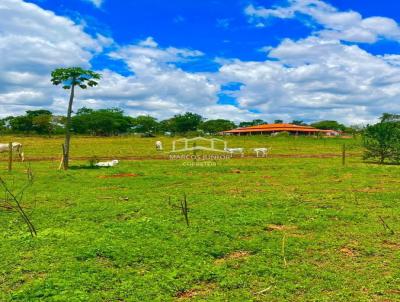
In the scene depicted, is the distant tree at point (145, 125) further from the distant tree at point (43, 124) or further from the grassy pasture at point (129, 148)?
the grassy pasture at point (129, 148)

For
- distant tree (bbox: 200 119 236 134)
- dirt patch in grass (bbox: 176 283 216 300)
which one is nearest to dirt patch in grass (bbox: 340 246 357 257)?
dirt patch in grass (bbox: 176 283 216 300)

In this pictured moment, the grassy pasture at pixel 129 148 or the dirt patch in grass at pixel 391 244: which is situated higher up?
the grassy pasture at pixel 129 148

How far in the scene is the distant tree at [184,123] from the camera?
101 metres

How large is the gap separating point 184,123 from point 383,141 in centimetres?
7500

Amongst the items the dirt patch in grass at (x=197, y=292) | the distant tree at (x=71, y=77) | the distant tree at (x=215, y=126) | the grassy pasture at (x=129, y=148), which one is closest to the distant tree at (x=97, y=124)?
the distant tree at (x=215, y=126)

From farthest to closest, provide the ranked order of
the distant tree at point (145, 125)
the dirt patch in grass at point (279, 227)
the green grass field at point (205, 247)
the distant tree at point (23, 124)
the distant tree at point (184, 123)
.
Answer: the distant tree at point (145, 125) → the distant tree at point (184, 123) → the distant tree at point (23, 124) → the dirt patch in grass at point (279, 227) → the green grass field at point (205, 247)

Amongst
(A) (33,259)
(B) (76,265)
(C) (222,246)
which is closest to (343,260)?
(C) (222,246)

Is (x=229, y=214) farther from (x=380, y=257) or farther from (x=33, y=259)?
(x=33, y=259)

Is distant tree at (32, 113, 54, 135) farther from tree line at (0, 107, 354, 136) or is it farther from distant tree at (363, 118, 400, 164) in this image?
distant tree at (363, 118, 400, 164)

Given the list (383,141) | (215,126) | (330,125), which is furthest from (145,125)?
(383,141)

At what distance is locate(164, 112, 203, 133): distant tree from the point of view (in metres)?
101

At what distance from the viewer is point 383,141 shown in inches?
1091

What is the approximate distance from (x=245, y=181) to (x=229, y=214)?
7.10 meters

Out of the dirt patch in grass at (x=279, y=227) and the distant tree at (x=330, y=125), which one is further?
the distant tree at (x=330, y=125)
